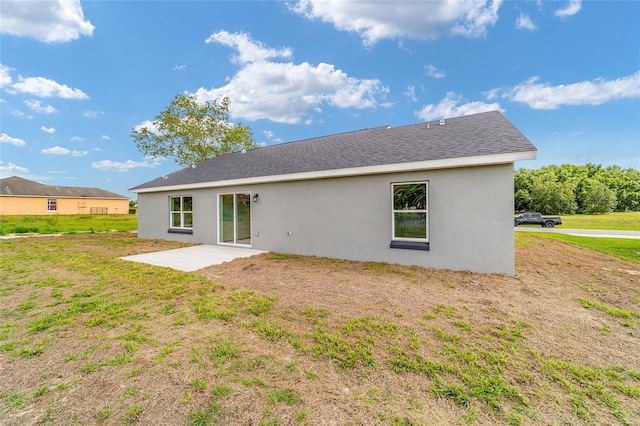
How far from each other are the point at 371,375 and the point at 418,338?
3.05 feet

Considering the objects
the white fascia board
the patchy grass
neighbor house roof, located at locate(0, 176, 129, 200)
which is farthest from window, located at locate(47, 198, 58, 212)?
the patchy grass

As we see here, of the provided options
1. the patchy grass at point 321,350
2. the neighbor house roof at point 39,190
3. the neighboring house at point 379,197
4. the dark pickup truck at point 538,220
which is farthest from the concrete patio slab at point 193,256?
the neighbor house roof at point 39,190

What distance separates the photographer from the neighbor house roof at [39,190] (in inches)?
1289

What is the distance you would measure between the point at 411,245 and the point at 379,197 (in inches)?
60.6

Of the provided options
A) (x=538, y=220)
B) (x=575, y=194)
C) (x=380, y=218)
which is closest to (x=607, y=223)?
(x=538, y=220)

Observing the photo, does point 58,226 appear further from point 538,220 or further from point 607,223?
point 607,223

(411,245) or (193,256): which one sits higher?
(411,245)

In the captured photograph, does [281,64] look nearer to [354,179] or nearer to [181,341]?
[354,179]

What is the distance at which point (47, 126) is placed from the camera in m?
18.7

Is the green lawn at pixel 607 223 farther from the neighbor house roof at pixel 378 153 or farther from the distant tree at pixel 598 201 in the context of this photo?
the neighbor house roof at pixel 378 153

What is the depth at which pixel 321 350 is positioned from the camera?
9.37ft

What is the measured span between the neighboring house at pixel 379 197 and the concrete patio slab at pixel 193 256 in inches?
28.2

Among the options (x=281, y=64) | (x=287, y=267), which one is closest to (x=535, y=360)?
(x=287, y=267)

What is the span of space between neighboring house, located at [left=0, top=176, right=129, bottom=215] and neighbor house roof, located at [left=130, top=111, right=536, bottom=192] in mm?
34513
